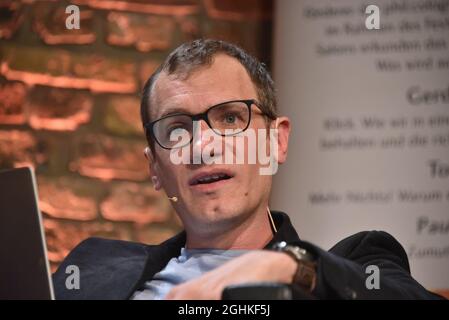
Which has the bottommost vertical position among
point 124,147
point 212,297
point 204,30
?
point 212,297

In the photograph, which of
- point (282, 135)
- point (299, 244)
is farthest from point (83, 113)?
point (299, 244)

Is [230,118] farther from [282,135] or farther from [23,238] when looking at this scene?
[23,238]

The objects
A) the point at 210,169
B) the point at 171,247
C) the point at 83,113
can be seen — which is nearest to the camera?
the point at 210,169

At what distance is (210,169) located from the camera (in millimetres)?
1426

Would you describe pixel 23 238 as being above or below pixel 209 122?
below

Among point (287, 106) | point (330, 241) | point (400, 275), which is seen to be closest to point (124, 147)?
point (287, 106)

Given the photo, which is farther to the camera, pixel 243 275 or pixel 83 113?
pixel 83 113

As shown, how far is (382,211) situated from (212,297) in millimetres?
1127

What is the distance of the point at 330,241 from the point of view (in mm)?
2248

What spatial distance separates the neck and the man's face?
2 centimetres

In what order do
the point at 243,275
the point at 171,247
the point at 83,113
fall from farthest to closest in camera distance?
1. the point at 83,113
2. the point at 171,247
3. the point at 243,275

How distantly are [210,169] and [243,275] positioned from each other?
32 centimetres

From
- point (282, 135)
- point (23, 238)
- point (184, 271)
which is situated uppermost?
point (282, 135)
